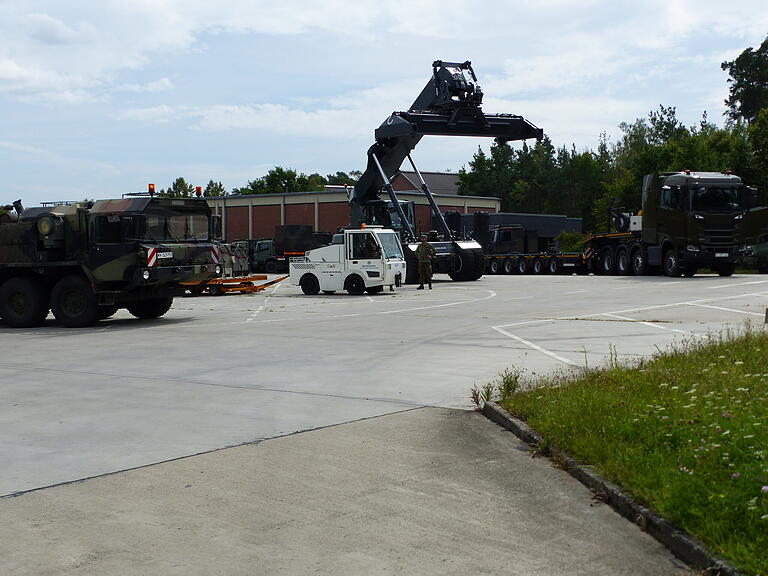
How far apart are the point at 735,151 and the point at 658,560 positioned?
55.8 meters

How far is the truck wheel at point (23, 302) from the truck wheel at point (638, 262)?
23168 mm

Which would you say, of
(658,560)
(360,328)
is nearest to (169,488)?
(658,560)

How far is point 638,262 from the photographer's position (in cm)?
3569

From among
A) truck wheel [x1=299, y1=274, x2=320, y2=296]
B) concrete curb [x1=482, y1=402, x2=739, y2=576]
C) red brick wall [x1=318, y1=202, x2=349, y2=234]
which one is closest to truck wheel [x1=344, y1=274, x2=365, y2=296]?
truck wheel [x1=299, y1=274, x2=320, y2=296]

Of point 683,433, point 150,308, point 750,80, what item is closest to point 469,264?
point 150,308

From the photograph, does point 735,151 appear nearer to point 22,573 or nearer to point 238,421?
point 238,421

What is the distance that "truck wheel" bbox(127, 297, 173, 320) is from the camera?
20.3 m

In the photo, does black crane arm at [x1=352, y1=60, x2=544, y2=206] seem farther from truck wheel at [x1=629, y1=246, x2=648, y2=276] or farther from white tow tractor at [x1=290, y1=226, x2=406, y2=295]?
white tow tractor at [x1=290, y1=226, x2=406, y2=295]

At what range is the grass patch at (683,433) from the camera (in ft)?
14.6

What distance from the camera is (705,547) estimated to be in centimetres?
424

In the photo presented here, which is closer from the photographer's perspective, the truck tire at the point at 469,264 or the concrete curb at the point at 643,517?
the concrete curb at the point at 643,517

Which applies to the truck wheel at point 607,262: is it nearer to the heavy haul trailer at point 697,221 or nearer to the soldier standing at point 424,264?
the heavy haul trailer at point 697,221

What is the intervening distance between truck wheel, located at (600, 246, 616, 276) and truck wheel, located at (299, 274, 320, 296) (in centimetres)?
1556

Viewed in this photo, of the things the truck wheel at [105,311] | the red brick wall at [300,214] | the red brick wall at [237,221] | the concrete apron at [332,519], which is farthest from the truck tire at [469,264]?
the red brick wall at [237,221]
